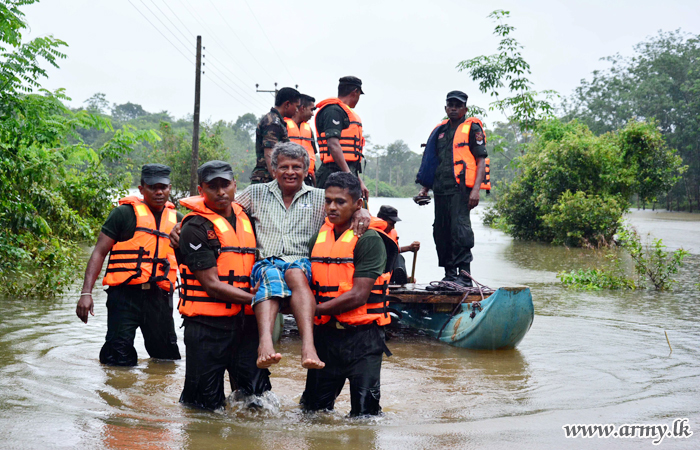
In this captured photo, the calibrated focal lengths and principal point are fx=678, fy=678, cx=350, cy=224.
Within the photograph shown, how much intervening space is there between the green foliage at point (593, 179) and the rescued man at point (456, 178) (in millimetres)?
11812

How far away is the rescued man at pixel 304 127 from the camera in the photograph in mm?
7586

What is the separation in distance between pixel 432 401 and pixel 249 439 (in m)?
1.73

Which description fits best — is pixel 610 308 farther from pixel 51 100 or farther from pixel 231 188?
pixel 51 100

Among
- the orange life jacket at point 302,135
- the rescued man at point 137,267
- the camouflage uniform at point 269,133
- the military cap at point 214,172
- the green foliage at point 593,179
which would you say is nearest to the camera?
the military cap at point 214,172

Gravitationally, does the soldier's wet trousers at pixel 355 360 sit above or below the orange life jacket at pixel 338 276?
below

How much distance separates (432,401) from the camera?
5203mm

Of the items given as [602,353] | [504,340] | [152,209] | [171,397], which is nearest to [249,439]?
[171,397]

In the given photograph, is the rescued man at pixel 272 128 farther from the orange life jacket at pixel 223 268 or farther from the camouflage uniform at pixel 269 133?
the orange life jacket at pixel 223 268

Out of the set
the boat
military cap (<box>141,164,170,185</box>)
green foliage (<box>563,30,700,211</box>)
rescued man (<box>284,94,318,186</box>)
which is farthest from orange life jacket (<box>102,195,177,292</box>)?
green foliage (<box>563,30,700,211</box>)

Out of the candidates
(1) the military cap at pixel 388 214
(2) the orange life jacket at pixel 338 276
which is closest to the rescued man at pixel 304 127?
(1) the military cap at pixel 388 214

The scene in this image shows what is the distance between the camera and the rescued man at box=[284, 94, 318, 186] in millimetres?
7586

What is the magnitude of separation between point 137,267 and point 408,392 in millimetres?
2449

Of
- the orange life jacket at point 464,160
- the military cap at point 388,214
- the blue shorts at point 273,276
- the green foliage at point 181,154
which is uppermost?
the green foliage at point 181,154

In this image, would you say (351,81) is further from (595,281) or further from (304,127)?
(595,281)
